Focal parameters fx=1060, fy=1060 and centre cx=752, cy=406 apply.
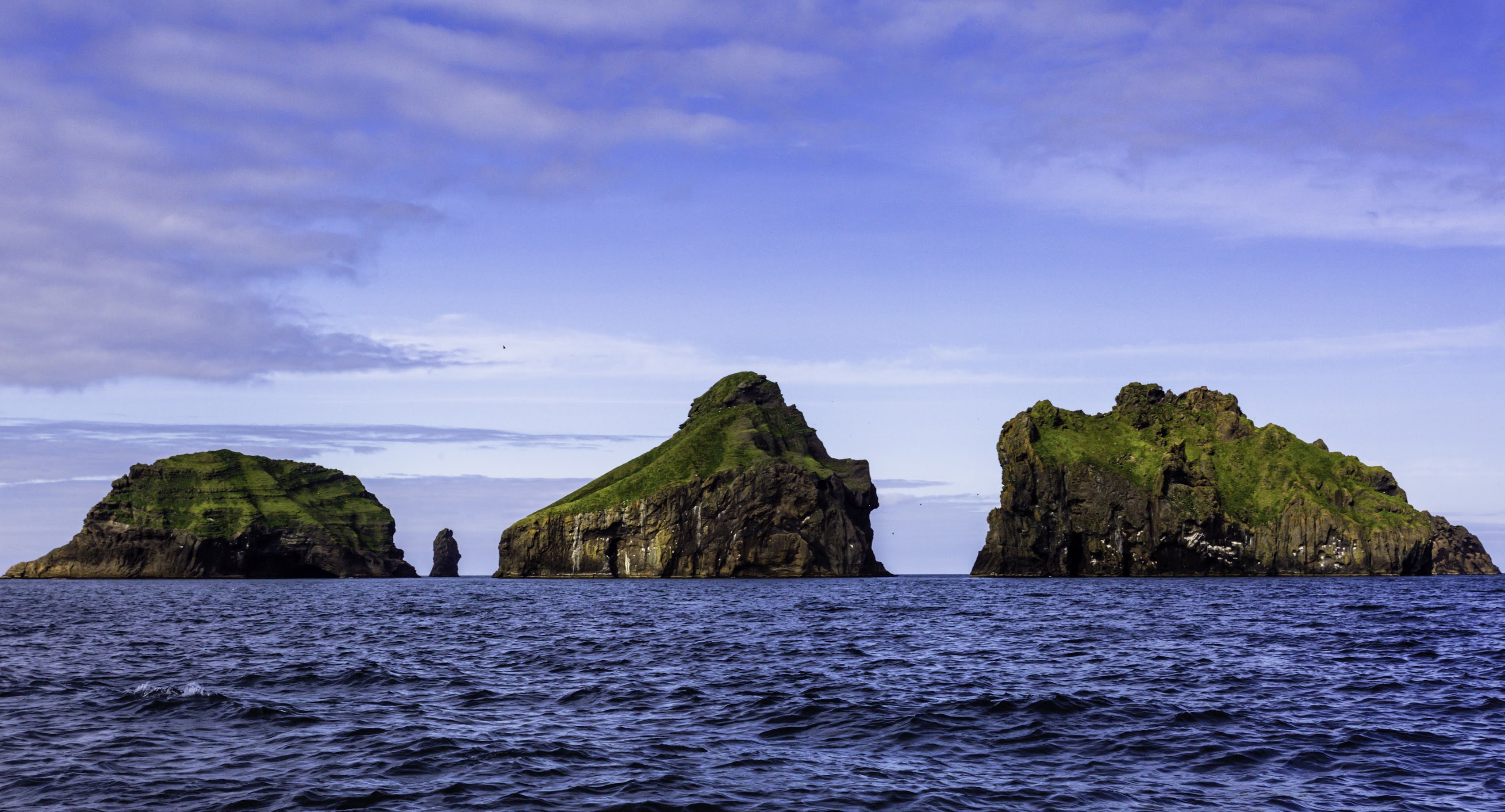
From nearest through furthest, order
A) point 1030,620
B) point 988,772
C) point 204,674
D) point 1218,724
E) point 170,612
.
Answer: point 988,772, point 1218,724, point 204,674, point 1030,620, point 170,612

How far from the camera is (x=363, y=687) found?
35.0 meters

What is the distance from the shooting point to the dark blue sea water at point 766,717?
20297 millimetres

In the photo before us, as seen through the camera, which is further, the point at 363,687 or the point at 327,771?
the point at 363,687

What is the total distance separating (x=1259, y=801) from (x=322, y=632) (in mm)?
54008

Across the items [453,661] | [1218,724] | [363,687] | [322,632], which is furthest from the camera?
[322,632]

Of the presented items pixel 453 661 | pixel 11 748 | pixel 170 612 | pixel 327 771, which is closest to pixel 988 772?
pixel 327 771

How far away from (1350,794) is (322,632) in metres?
54.9

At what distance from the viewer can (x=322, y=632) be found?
60938 mm

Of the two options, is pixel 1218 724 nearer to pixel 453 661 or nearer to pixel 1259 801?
pixel 1259 801

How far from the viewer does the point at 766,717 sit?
28.8m

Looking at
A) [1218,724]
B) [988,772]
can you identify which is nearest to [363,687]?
[988,772]

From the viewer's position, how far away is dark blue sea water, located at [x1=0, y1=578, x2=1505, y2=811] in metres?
20.3

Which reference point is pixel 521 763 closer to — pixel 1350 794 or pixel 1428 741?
pixel 1350 794

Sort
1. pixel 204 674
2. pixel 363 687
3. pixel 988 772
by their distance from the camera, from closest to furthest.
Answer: pixel 988 772, pixel 363 687, pixel 204 674
